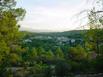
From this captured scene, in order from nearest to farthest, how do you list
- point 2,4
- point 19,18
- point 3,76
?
1. point 3,76
2. point 2,4
3. point 19,18

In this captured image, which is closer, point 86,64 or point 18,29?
point 86,64

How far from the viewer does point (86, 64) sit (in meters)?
34.0

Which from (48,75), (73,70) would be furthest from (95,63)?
(48,75)

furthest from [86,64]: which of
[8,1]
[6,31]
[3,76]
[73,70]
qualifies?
[3,76]

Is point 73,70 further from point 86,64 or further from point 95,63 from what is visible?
point 95,63

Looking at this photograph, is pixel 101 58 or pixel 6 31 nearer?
pixel 101 58

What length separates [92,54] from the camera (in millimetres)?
45781

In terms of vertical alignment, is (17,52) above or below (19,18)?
below

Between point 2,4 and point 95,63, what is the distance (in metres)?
10.1

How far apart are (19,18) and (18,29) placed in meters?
4.28

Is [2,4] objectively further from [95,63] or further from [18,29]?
[18,29]

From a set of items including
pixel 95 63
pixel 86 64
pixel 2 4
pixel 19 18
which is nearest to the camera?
pixel 2 4

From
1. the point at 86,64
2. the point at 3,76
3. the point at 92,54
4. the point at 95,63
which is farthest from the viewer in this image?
the point at 92,54

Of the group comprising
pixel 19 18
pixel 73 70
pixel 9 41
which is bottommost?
pixel 73 70
